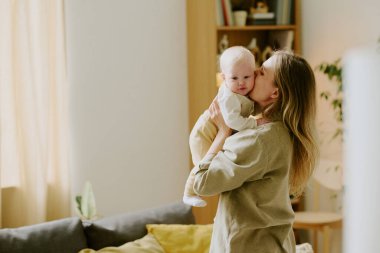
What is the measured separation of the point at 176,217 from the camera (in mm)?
3107

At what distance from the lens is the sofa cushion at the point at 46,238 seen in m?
2.54

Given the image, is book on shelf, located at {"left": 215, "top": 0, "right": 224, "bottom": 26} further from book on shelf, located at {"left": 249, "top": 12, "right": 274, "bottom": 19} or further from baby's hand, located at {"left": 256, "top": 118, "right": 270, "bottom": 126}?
baby's hand, located at {"left": 256, "top": 118, "right": 270, "bottom": 126}

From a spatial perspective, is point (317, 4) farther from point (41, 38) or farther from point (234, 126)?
point (234, 126)

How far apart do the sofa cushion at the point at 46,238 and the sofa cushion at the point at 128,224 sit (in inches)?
2.8

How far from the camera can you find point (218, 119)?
6.20ft

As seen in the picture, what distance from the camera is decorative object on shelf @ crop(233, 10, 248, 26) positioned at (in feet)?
14.2

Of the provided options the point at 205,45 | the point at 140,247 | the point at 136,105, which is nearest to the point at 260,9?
the point at 205,45

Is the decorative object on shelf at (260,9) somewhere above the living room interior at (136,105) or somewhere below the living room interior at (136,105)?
above

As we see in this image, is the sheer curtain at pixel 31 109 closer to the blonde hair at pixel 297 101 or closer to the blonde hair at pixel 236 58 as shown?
the blonde hair at pixel 236 58

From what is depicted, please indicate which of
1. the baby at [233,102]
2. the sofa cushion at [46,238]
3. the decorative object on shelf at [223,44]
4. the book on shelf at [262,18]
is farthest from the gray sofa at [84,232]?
the book on shelf at [262,18]

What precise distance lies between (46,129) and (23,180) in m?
0.32

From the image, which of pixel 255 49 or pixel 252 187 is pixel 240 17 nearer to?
pixel 255 49

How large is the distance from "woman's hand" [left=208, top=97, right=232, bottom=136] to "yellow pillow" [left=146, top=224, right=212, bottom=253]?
3.66 ft

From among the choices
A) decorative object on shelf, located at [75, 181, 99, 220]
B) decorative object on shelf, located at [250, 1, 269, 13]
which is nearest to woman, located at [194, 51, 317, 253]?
decorative object on shelf, located at [75, 181, 99, 220]
